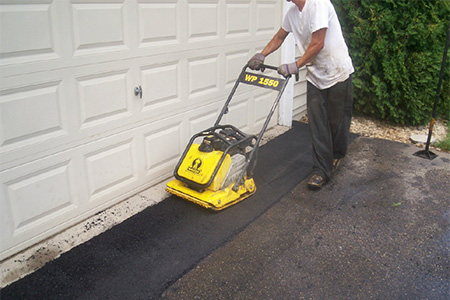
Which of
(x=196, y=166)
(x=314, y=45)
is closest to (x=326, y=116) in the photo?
(x=314, y=45)

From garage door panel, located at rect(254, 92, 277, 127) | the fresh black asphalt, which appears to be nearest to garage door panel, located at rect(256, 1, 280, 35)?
garage door panel, located at rect(254, 92, 277, 127)

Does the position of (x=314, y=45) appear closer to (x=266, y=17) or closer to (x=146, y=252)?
(x=266, y=17)

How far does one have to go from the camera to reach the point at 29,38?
2676 mm

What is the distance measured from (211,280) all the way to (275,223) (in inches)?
34.2

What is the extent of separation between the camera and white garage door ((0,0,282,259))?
2727mm

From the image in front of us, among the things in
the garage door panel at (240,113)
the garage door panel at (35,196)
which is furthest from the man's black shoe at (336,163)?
the garage door panel at (35,196)

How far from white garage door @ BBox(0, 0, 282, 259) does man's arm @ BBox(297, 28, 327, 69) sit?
1028mm

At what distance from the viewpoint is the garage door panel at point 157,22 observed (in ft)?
11.2

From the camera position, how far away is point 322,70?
3828 millimetres

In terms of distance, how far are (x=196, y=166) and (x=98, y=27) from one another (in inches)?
50.4

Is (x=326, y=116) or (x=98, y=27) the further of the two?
(x=326, y=116)

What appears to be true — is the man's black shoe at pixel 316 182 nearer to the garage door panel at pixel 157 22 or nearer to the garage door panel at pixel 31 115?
the garage door panel at pixel 157 22

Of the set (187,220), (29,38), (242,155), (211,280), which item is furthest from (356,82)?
(29,38)

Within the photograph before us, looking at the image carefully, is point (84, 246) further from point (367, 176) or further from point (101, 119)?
point (367, 176)
